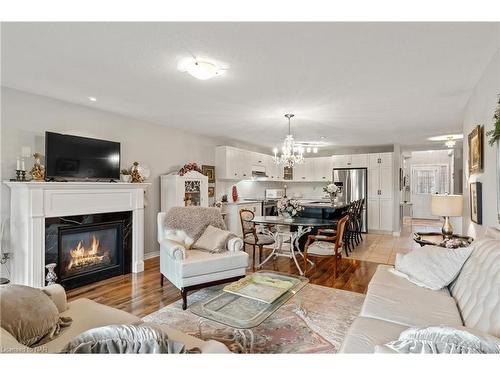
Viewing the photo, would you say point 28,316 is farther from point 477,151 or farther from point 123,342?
point 477,151

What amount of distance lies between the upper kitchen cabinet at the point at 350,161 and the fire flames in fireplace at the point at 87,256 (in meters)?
6.20

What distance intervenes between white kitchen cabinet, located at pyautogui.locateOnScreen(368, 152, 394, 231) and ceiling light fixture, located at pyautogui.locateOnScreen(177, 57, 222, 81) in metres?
5.99

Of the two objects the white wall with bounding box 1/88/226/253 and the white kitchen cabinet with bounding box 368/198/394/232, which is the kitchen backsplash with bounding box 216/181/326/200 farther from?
the white kitchen cabinet with bounding box 368/198/394/232

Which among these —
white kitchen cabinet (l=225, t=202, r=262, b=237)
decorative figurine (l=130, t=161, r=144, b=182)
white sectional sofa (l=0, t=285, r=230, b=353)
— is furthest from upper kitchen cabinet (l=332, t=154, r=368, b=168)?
white sectional sofa (l=0, t=285, r=230, b=353)

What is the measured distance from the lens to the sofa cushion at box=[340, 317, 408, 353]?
4.58ft

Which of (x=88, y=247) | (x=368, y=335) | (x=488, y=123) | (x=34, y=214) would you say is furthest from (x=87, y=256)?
(x=488, y=123)

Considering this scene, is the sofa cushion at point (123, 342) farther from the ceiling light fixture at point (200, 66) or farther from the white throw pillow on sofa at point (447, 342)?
the ceiling light fixture at point (200, 66)

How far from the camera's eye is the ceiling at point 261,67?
6.44ft

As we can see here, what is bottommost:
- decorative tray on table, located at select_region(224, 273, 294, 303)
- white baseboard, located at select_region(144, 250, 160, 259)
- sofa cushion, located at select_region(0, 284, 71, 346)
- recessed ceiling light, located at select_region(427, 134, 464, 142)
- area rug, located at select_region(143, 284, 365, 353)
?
area rug, located at select_region(143, 284, 365, 353)

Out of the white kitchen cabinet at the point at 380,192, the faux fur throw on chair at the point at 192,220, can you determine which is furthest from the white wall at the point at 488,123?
the white kitchen cabinet at the point at 380,192

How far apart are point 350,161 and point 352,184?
645 millimetres

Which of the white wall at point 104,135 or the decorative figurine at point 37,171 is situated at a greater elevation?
the white wall at point 104,135
